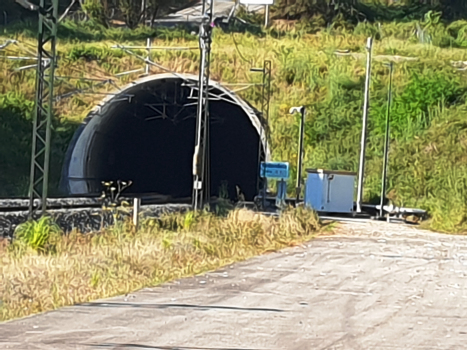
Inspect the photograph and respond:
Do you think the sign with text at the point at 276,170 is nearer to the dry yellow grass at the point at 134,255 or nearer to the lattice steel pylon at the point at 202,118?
the lattice steel pylon at the point at 202,118

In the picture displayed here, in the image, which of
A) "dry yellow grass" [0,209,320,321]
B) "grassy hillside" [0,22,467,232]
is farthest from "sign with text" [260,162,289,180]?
"dry yellow grass" [0,209,320,321]

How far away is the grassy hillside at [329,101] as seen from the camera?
1462 inches

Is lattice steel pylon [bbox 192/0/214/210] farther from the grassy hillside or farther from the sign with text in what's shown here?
the grassy hillside

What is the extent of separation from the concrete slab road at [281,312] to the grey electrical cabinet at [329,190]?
42.9ft

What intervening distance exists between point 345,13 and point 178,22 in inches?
475

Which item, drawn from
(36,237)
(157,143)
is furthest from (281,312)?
(157,143)

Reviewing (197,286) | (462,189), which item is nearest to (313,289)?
(197,286)

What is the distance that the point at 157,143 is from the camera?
44.8 meters

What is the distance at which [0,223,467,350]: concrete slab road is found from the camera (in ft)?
31.1

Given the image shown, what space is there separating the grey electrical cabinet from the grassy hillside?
8.69 ft

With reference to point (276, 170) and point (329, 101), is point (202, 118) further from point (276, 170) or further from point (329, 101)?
point (329, 101)

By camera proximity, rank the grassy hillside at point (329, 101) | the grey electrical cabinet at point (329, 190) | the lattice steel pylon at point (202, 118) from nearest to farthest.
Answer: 1. the lattice steel pylon at point (202, 118)
2. the grey electrical cabinet at point (329, 190)
3. the grassy hillside at point (329, 101)

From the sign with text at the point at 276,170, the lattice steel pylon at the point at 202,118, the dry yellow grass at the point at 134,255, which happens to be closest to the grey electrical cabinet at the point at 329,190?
the sign with text at the point at 276,170

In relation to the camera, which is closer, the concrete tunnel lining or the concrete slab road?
the concrete slab road
